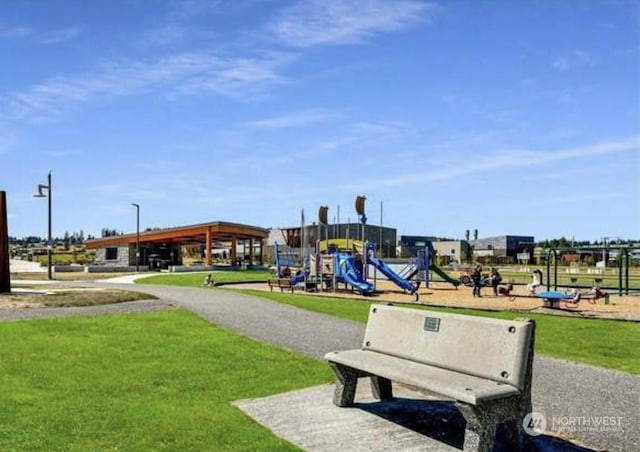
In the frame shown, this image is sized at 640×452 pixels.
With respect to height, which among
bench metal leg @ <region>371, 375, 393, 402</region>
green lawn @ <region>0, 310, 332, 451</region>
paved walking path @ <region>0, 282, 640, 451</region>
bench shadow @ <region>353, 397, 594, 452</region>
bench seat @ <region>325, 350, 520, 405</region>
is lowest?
paved walking path @ <region>0, 282, 640, 451</region>

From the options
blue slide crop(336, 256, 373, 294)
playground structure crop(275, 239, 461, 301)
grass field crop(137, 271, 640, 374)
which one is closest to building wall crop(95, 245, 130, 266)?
playground structure crop(275, 239, 461, 301)

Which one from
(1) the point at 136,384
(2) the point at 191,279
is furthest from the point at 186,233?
(1) the point at 136,384

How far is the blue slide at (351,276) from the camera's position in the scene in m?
27.5

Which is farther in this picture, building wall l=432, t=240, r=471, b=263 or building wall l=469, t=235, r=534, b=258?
building wall l=469, t=235, r=534, b=258

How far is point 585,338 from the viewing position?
12273mm

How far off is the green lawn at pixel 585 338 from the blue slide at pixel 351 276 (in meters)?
9.81

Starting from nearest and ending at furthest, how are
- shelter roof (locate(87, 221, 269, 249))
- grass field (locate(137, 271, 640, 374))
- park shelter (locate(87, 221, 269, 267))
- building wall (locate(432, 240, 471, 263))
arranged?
grass field (locate(137, 271, 640, 374)), shelter roof (locate(87, 221, 269, 249)), park shelter (locate(87, 221, 269, 267)), building wall (locate(432, 240, 471, 263))

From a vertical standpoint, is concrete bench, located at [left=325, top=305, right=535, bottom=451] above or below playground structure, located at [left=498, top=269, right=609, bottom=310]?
above

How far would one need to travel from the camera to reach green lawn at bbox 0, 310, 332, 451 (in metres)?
5.02

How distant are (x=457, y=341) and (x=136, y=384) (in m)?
3.74

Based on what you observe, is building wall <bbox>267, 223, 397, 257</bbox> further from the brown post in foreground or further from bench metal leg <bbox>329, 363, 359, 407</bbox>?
bench metal leg <bbox>329, 363, 359, 407</bbox>

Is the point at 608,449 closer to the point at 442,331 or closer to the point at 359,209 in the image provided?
the point at 442,331

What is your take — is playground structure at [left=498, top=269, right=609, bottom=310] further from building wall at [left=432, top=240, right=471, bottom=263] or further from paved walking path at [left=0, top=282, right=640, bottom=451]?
building wall at [left=432, top=240, right=471, bottom=263]

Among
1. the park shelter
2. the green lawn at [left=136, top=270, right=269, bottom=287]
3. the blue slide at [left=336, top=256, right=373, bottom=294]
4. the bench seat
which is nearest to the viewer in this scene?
the bench seat
